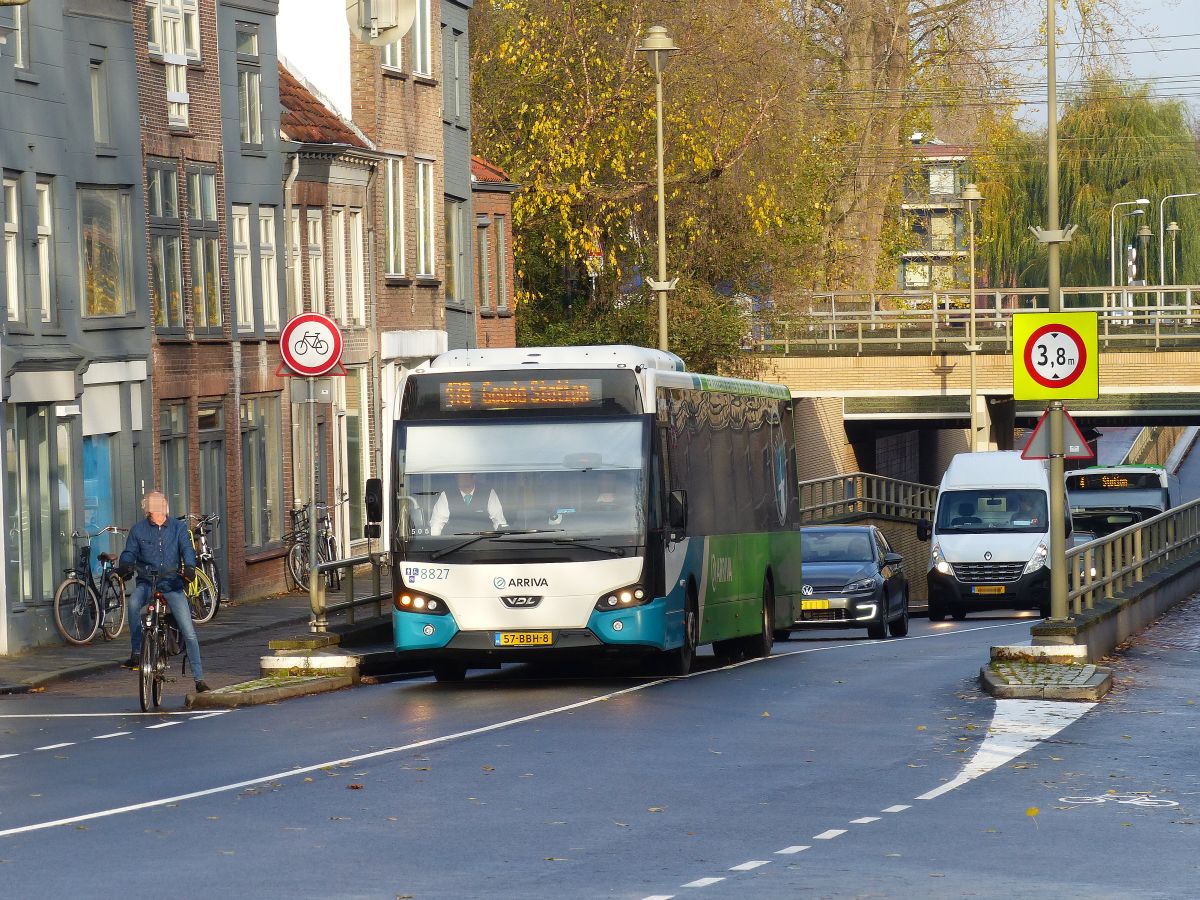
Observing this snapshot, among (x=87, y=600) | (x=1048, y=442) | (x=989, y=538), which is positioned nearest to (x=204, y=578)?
(x=87, y=600)

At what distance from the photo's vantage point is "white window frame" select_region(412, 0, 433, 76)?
47.0 m

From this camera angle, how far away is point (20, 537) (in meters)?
28.2

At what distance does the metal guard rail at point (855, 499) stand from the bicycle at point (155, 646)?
3340 centimetres

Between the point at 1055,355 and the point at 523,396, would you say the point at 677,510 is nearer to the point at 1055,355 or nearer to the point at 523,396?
the point at 523,396

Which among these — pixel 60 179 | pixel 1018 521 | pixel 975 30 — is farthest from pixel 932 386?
pixel 60 179

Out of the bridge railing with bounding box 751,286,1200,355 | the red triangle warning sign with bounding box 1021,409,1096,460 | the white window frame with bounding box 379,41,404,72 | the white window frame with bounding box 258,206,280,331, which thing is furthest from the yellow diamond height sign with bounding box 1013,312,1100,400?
the bridge railing with bounding box 751,286,1200,355

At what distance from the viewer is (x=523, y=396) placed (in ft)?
72.1

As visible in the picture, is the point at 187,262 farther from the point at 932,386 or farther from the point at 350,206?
the point at 932,386

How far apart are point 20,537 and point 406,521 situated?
8228mm

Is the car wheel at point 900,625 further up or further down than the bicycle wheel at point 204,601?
further down

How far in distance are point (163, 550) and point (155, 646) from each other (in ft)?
3.14

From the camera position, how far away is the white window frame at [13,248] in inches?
1132

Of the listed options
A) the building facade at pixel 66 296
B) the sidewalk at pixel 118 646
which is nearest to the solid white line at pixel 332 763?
the sidewalk at pixel 118 646

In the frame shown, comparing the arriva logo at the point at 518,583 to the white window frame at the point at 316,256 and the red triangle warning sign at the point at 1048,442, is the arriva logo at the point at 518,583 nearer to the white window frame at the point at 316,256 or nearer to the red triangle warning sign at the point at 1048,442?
the red triangle warning sign at the point at 1048,442
